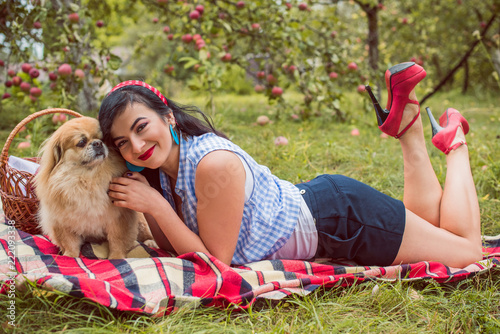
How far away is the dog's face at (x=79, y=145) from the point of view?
66.1 inches

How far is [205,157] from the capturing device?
1660 mm

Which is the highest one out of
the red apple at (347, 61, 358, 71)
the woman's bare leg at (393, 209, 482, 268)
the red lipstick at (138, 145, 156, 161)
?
the red apple at (347, 61, 358, 71)

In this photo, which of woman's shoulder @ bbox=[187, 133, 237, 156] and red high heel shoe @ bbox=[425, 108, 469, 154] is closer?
woman's shoulder @ bbox=[187, 133, 237, 156]

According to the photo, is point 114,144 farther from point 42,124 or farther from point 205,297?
point 42,124

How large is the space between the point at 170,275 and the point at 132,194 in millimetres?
395

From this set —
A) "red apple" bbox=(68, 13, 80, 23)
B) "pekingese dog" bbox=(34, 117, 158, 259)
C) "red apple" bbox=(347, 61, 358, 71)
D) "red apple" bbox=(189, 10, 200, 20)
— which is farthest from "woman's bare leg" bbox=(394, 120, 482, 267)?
"red apple" bbox=(68, 13, 80, 23)

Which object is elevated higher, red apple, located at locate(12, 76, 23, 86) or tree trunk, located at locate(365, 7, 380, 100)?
tree trunk, located at locate(365, 7, 380, 100)

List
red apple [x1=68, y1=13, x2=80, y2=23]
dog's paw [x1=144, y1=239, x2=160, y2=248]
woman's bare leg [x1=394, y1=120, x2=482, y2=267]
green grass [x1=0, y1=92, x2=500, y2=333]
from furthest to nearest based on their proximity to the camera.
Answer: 1. red apple [x1=68, y1=13, x2=80, y2=23]
2. dog's paw [x1=144, y1=239, x2=160, y2=248]
3. woman's bare leg [x1=394, y1=120, x2=482, y2=267]
4. green grass [x1=0, y1=92, x2=500, y2=333]

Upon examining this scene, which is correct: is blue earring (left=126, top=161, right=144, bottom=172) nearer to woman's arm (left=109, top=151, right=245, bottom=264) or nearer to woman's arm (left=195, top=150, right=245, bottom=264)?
woman's arm (left=109, top=151, right=245, bottom=264)

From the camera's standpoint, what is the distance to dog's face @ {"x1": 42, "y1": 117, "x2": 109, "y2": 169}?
1.68 meters

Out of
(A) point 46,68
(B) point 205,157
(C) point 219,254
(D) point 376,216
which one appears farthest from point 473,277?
(A) point 46,68

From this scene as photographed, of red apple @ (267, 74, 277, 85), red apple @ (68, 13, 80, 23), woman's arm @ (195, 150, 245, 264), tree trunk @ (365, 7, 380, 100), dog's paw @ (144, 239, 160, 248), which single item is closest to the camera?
Result: woman's arm @ (195, 150, 245, 264)

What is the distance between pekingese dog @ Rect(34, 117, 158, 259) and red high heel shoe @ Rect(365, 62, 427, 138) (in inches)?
58.6

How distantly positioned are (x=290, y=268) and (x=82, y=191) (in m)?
1.02
